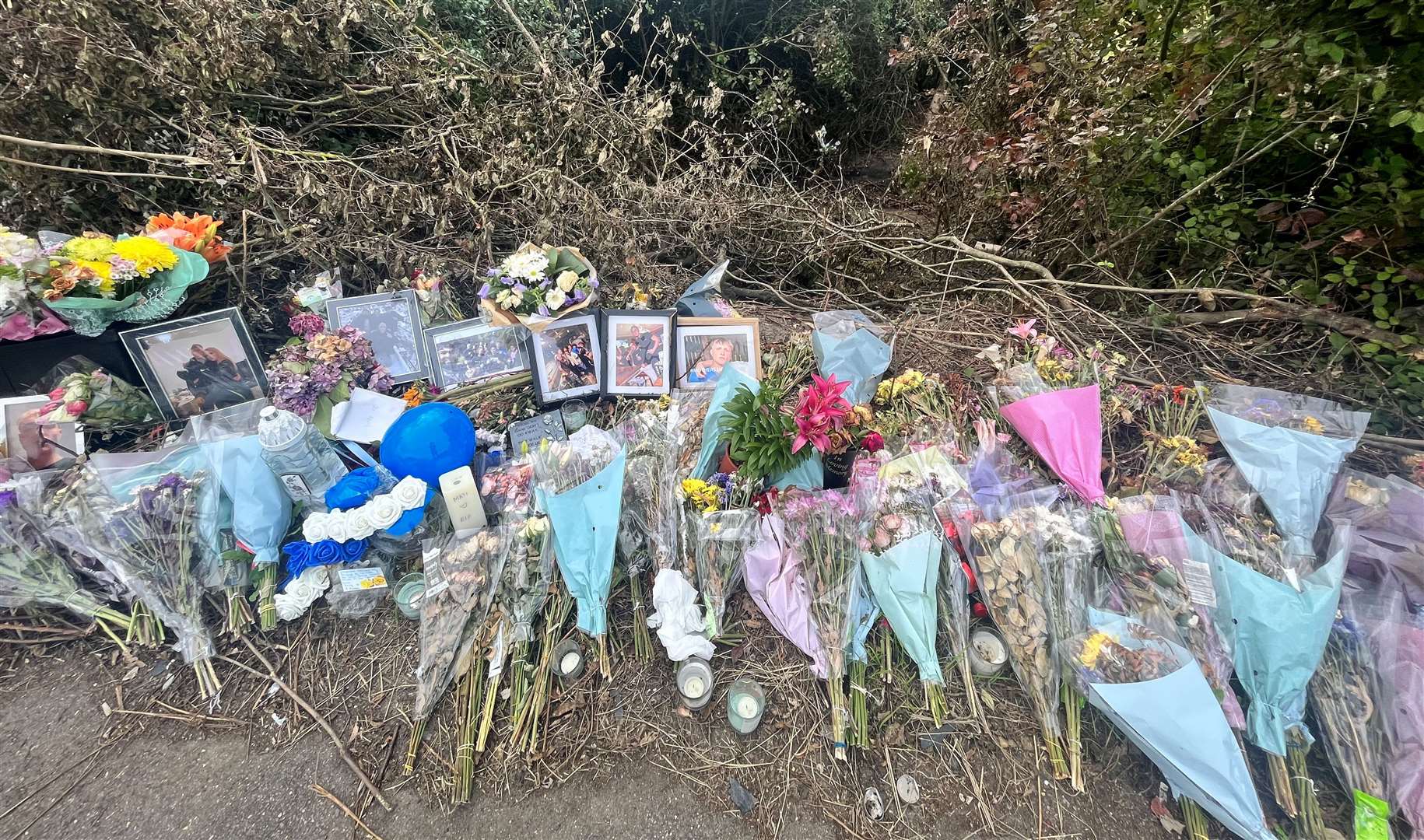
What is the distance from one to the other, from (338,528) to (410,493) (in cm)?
26

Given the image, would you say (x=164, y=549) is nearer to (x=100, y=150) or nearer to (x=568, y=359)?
(x=568, y=359)

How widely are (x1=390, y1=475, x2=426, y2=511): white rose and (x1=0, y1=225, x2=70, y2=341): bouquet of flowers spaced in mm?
1768

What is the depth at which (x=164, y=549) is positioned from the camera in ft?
6.89

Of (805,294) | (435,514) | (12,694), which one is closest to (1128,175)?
(805,294)

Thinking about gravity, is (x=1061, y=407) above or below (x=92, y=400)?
above

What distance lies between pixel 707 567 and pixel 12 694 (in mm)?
2660

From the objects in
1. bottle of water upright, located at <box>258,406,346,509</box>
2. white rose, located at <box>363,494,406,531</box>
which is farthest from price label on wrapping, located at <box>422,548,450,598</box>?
bottle of water upright, located at <box>258,406,346,509</box>

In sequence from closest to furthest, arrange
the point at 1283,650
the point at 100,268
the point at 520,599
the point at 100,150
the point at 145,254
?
the point at 1283,650, the point at 520,599, the point at 100,268, the point at 145,254, the point at 100,150

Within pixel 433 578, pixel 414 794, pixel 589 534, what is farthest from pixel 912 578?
pixel 414 794

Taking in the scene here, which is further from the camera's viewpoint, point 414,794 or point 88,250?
point 88,250

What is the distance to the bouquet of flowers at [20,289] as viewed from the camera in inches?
89.1

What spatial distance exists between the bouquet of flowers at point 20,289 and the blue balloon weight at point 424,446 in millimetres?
1511

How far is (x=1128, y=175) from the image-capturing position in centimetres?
357

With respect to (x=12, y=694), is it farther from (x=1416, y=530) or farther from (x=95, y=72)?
(x=1416, y=530)
